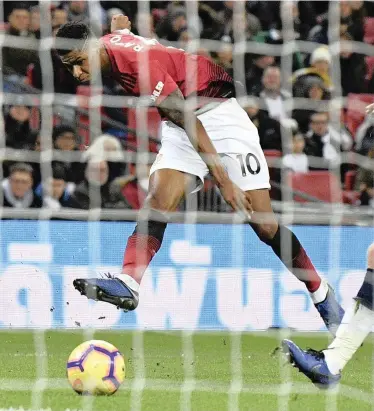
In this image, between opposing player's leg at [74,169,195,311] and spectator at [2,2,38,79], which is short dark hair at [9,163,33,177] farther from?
opposing player's leg at [74,169,195,311]

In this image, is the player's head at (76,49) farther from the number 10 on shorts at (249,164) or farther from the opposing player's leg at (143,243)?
the number 10 on shorts at (249,164)

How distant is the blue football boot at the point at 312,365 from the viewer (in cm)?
493

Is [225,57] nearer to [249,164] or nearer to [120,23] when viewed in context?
[120,23]

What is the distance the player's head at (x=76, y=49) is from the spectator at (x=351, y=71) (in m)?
4.23

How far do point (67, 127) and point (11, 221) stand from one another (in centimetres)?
83

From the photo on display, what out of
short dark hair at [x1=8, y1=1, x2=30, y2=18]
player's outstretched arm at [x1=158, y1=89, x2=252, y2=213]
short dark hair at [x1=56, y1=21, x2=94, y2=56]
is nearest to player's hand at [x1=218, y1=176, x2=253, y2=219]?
player's outstretched arm at [x1=158, y1=89, x2=252, y2=213]

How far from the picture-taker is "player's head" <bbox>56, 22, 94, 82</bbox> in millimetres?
5398

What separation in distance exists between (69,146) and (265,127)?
163 cm

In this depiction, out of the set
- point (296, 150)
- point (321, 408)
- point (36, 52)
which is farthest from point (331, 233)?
point (321, 408)

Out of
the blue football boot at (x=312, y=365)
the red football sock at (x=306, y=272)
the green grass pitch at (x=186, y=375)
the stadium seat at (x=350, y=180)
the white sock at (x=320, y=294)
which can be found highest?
the stadium seat at (x=350, y=180)

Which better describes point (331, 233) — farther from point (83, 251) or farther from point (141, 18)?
point (141, 18)

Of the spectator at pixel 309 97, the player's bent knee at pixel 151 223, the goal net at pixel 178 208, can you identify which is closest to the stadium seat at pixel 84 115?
the goal net at pixel 178 208

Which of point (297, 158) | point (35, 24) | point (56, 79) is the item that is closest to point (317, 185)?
point (297, 158)

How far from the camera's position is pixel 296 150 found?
8.48 m
